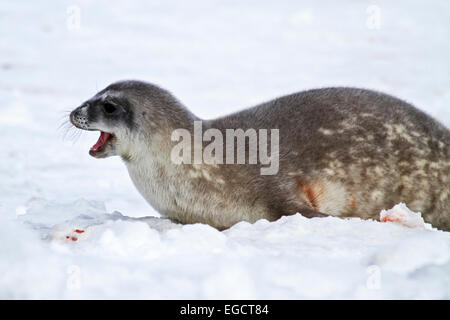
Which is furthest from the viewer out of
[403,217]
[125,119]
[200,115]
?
[200,115]

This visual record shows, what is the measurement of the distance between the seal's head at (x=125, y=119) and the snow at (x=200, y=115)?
406 mm

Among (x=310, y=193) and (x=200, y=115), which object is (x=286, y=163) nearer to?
(x=310, y=193)

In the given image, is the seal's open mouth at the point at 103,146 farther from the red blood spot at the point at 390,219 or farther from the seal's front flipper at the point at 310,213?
the red blood spot at the point at 390,219

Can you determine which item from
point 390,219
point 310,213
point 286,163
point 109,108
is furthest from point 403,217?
point 109,108

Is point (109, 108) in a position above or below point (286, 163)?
above

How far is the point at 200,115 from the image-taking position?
26.5 ft

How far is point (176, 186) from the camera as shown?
4.18 metres

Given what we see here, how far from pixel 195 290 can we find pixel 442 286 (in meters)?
0.90

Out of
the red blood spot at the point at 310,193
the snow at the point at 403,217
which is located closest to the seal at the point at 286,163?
the red blood spot at the point at 310,193

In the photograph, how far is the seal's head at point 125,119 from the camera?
Answer: 13.9 ft

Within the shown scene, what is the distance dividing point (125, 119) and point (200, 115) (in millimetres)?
3866

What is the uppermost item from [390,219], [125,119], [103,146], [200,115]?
[125,119]

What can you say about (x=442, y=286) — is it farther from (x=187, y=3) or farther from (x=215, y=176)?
(x=187, y=3)

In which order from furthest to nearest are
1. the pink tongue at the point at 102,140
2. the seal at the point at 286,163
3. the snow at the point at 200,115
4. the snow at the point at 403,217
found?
the pink tongue at the point at 102,140 → the seal at the point at 286,163 → the snow at the point at 403,217 → the snow at the point at 200,115
